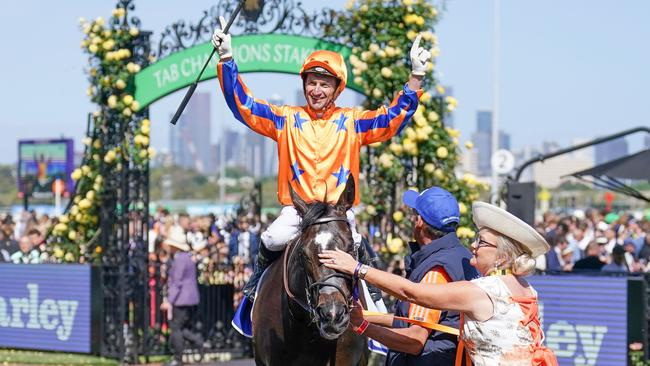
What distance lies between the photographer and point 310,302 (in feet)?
18.3

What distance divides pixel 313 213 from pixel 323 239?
24 cm

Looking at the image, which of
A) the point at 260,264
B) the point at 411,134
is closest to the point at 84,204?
the point at 411,134

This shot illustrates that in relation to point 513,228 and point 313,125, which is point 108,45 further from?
point 513,228

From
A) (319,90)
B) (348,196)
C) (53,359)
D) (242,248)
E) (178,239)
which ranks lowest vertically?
(53,359)

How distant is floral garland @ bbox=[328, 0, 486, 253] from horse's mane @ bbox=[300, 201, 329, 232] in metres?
6.90

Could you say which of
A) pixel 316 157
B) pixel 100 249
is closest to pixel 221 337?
pixel 100 249

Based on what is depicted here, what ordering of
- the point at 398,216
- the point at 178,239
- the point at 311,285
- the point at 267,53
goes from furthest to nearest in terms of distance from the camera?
1. the point at 178,239
2. the point at 267,53
3. the point at 398,216
4. the point at 311,285

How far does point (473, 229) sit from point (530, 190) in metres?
1.23

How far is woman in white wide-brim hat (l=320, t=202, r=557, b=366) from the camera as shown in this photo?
16.4 feet

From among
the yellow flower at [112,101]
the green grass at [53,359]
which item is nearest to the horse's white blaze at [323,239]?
the yellow flower at [112,101]

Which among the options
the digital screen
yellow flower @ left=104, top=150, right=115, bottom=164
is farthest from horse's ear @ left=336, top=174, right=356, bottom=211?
the digital screen

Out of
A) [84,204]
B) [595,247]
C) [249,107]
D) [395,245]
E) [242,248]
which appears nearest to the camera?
[249,107]

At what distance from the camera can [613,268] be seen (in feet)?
45.3

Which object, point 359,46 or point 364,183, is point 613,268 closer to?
point 364,183
